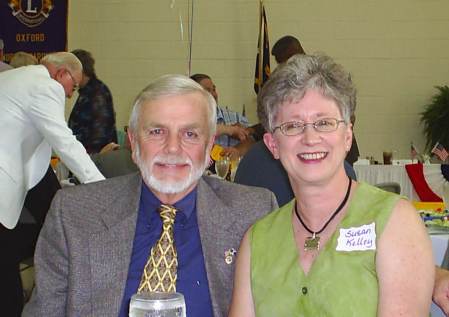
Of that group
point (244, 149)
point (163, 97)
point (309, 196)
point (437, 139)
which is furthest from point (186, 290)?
point (437, 139)

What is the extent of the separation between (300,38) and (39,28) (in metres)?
3.10

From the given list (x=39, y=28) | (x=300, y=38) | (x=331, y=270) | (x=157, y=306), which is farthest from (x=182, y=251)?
(x=39, y=28)

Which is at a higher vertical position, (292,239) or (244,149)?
(292,239)

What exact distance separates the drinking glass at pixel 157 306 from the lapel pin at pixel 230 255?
0.68 meters

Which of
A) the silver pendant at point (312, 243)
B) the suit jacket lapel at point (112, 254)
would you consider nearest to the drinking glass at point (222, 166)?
the suit jacket lapel at point (112, 254)

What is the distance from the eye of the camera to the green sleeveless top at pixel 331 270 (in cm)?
Result: 154

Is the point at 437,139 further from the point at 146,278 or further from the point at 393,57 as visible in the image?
the point at 146,278

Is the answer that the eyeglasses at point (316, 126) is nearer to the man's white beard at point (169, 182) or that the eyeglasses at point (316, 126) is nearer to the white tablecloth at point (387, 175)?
the man's white beard at point (169, 182)

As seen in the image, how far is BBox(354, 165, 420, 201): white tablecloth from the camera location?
6.00 m

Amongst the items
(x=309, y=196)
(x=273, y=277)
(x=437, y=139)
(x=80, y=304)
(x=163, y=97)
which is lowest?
(x=437, y=139)

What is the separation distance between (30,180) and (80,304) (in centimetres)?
190

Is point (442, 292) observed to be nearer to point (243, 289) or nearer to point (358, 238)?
point (358, 238)

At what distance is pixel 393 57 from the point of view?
8.20 meters

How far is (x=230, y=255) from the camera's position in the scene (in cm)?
186
